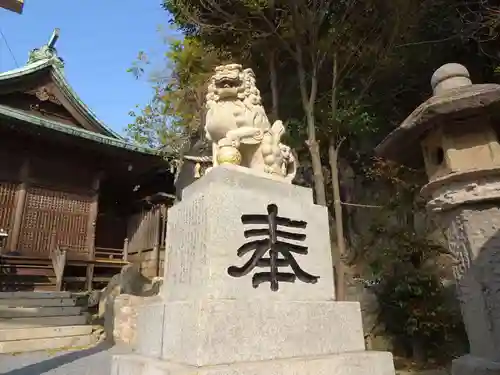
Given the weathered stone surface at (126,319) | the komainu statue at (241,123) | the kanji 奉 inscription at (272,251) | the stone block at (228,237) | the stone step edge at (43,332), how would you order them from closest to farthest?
the stone block at (228,237) < the kanji 奉 inscription at (272,251) < the komainu statue at (241,123) < the stone step edge at (43,332) < the weathered stone surface at (126,319)

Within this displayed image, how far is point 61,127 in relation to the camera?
424 inches

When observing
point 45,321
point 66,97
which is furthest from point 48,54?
point 45,321

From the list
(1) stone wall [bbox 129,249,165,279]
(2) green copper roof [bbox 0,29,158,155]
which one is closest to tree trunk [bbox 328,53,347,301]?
(2) green copper roof [bbox 0,29,158,155]

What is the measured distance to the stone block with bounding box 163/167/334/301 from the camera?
8.93 ft

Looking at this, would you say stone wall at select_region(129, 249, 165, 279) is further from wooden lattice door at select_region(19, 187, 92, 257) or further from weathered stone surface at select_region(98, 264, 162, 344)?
weathered stone surface at select_region(98, 264, 162, 344)

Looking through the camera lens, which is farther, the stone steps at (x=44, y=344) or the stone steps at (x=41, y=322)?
the stone steps at (x=41, y=322)

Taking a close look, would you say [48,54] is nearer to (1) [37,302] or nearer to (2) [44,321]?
(1) [37,302]

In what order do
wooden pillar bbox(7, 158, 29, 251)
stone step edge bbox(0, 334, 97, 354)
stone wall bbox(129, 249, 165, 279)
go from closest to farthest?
stone step edge bbox(0, 334, 97, 354) → wooden pillar bbox(7, 158, 29, 251) → stone wall bbox(129, 249, 165, 279)

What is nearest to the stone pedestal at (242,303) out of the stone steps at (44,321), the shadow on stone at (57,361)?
the shadow on stone at (57,361)

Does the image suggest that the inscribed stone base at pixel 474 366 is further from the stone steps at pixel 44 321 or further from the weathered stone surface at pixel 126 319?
the stone steps at pixel 44 321

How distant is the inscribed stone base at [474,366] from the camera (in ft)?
11.7

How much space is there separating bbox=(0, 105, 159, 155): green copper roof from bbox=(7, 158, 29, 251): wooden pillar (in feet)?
5.14

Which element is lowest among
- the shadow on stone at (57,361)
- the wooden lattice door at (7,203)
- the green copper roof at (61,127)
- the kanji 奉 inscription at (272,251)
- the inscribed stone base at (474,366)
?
the shadow on stone at (57,361)

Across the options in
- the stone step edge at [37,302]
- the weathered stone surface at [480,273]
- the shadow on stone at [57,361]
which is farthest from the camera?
the stone step edge at [37,302]
